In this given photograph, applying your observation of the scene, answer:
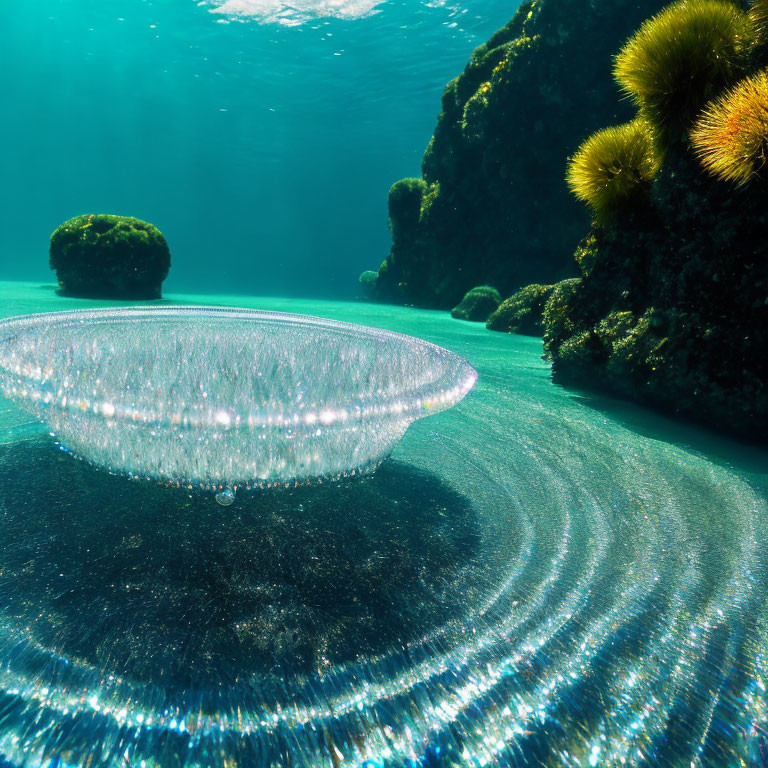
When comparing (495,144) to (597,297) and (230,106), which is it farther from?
(230,106)

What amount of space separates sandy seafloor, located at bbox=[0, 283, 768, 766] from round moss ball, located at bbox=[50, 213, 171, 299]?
41.8ft

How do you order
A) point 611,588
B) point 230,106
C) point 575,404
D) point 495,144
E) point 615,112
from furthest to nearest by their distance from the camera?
point 230,106 → point 495,144 → point 615,112 → point 575,404 → point 611,588

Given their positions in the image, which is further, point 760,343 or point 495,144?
point 495,144

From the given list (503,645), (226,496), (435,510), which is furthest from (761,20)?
(226,496)

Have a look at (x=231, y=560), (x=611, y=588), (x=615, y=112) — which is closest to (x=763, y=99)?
(x=611, y=588)

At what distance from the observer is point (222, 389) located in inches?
117

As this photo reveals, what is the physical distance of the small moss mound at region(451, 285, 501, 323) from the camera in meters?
15.4

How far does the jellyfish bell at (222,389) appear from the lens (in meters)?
1.64

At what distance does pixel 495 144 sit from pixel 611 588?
17.8m

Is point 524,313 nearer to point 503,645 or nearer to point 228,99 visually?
point 503,645

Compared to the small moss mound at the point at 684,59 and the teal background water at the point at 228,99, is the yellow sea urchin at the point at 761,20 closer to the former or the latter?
the small moss mound at the point at 684,59

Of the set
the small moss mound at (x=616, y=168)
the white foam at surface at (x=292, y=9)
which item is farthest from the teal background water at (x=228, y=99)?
the small moss mound at (x=616, y=168)

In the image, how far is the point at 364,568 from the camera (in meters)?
1.82

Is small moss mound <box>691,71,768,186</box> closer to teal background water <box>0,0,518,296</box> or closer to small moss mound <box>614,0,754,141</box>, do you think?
small moss mound <box>614,0,754,141</box>
